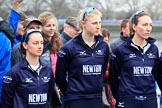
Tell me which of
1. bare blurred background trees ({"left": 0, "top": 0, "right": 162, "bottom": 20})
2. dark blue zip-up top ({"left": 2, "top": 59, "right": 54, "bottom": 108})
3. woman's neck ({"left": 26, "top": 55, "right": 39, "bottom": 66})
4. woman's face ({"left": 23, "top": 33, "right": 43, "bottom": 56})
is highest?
bare blurred background trees ({"left": 0, "top": 0, "right": 162, "bottom": 20})

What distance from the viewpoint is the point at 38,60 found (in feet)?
16.0

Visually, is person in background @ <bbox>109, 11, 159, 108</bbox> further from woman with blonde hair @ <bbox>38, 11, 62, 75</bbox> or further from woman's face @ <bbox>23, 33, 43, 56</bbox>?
woman's face @ <bbox>23, 33, 43, 56</bbox>

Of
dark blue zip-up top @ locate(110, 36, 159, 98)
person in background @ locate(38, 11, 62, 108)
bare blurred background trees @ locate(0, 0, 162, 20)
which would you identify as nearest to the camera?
dark blue zip-up top @ locate(110, 36, 159, 98)

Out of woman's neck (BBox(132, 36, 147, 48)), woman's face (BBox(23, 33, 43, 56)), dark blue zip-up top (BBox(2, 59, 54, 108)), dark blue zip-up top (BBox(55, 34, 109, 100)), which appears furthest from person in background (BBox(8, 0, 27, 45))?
woman's neck (BBox(132, 36, 147, 48))

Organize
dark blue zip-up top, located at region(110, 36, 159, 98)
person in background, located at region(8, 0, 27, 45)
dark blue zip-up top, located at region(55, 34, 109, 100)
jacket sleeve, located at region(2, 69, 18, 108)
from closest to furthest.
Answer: jacket sleeve, located at region(2, 69, 18, 108) < dark blue zip-up top, located at region(55, 34, 109, 100) < dark blue zip-up top, located at region(110, 36, 159, 98) < person in background, located at region(8, 0, 27, 45)

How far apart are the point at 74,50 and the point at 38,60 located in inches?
18.6

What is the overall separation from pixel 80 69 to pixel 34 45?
65cm

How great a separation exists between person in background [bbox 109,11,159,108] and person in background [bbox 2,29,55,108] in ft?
3.15

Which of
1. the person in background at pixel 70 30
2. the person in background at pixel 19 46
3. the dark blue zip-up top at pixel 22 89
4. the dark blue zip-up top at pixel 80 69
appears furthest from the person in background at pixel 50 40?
the person in background at pixel 70 30

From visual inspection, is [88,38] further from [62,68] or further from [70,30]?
[70,30]

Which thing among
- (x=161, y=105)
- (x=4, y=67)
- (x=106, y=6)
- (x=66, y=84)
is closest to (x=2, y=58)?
(x=4, y=67)

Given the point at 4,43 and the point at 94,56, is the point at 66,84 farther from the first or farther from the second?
the point at 4,43

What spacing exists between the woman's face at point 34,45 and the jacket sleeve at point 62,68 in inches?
13.3

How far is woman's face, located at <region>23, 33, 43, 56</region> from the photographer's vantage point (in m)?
4.76
